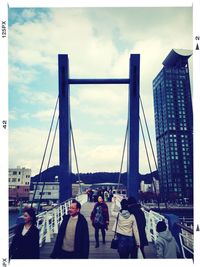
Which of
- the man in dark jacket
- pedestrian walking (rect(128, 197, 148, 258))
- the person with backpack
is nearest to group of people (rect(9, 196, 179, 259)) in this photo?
the man in dark jacket

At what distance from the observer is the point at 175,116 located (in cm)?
1020

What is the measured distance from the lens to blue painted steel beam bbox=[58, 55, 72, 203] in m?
4.99

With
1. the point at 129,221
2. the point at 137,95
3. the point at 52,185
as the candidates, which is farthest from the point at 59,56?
the point at 52,185

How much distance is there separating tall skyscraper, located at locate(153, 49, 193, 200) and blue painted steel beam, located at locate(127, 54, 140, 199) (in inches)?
32.4

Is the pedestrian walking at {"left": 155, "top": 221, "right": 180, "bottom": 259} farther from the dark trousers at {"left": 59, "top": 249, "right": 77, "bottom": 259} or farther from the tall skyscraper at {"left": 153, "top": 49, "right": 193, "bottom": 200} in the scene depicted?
the tall skyscraper at {"left": 153, "top": 49, "right": 193, "bottom": 200}

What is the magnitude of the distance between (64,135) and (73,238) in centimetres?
271

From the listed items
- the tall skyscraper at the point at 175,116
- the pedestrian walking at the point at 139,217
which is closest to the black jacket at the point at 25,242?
the pedestrian walking at the point at 139,217

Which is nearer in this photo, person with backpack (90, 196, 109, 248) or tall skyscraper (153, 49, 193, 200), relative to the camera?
person with backpack (90, 196, 109, 248)

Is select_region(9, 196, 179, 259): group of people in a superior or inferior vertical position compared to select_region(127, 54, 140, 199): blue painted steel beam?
inferior
